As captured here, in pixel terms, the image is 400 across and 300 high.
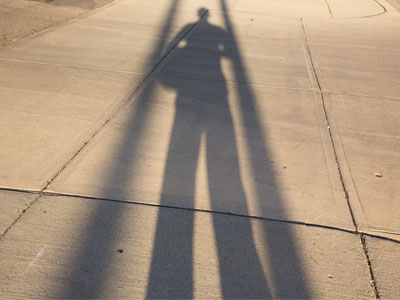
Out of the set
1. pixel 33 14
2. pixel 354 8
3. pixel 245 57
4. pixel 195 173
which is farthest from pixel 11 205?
pixel 354 8

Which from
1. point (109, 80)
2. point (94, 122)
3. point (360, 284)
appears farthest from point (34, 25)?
point (360, 284)

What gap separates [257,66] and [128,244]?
4.90m

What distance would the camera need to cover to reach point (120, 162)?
4223mm

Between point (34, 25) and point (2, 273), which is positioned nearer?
point (2, 273)

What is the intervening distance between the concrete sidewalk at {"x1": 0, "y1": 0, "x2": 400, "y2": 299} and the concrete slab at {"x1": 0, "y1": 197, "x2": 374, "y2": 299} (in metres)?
0.01

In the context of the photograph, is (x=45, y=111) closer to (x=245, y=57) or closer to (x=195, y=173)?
(x=195, y=173)

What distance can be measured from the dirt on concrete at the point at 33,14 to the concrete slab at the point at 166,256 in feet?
17.5

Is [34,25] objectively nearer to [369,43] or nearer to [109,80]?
[109,80]

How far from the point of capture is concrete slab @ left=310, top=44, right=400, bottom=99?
263 inches

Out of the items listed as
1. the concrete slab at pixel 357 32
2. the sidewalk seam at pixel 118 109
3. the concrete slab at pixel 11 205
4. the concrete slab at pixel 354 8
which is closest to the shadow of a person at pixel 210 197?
the sidewalk seam at pixel 118 109

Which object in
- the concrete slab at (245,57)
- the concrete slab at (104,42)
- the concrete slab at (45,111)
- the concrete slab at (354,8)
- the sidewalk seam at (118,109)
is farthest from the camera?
the concrete slab at (354,8)

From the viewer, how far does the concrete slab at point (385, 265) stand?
2924 millimetres

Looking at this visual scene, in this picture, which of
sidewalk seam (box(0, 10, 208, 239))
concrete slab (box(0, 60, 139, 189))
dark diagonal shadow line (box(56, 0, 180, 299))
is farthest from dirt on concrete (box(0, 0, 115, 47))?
dark diagonal shadow line (box(56, 0, 180, 299))

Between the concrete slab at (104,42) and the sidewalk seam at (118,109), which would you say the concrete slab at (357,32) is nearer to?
the concrete slab at (104,42)
